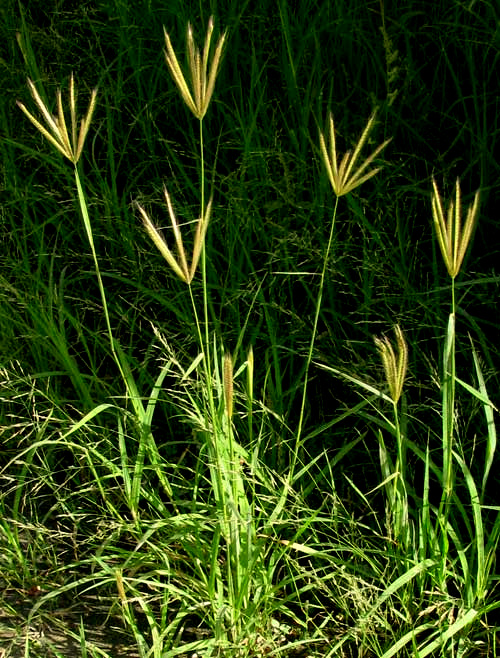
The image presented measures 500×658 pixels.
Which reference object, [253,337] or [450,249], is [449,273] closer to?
[450,249]

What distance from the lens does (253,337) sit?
6.65 feet

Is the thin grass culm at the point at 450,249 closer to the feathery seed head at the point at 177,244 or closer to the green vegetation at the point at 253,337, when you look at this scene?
the green vegetation at the point at 253,337

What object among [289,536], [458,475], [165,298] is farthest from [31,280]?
[458,475]

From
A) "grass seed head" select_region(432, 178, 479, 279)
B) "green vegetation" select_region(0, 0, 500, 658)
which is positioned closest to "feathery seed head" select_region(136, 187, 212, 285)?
"green vegetation" select_region(0, 0, 500, 658)

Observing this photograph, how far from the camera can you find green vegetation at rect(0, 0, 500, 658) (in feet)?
5.42

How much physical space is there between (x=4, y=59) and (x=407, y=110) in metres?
1.18

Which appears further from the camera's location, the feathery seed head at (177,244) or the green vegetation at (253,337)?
the green vegetation at (253,337)

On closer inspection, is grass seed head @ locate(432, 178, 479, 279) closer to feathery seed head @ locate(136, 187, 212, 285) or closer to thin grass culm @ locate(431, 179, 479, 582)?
thin grass culm @ locate(431, 179, 479, 582)

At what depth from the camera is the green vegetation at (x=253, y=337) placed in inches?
65.0

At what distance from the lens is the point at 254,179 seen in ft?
7.45

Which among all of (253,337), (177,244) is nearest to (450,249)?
(177,244)

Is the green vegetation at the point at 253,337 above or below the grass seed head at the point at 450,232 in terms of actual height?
below

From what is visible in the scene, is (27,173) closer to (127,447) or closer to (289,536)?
(127,447)

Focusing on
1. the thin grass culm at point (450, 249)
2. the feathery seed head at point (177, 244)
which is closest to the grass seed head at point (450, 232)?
the thin grass culm at point (450, 249)
